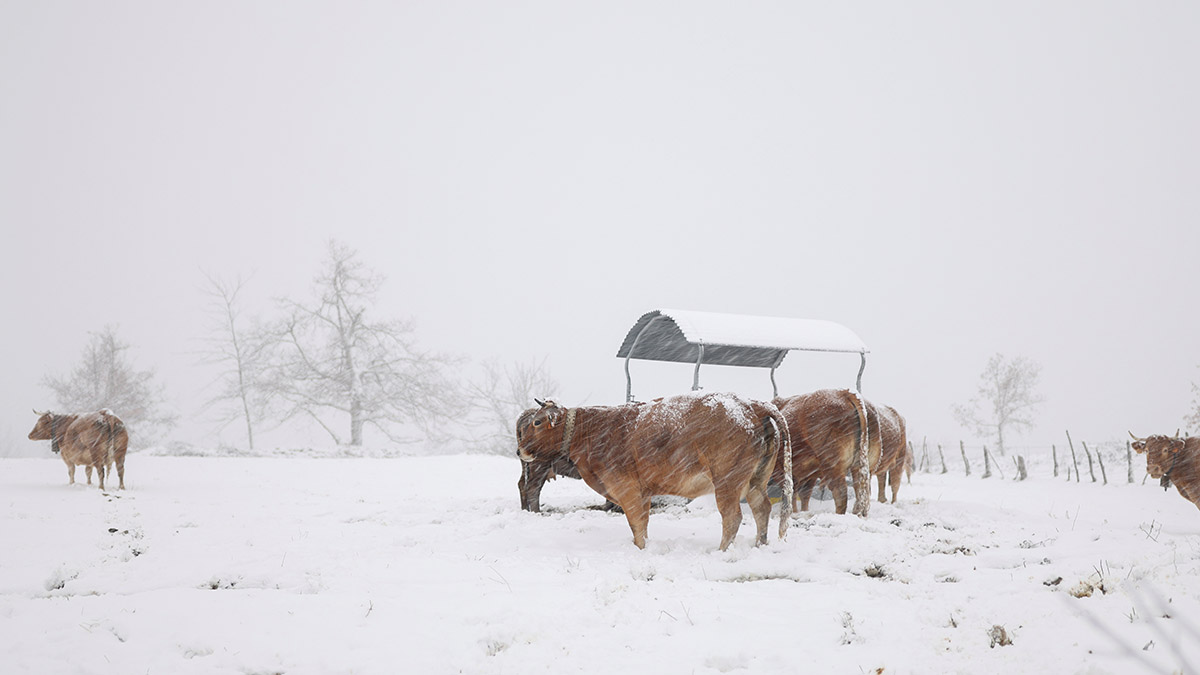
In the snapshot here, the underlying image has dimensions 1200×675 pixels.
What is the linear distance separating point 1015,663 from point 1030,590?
1318mm

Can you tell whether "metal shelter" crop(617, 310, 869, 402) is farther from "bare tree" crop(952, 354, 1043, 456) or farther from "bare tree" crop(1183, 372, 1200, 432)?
"bare tree" crop(952, 354, 1043, 456)

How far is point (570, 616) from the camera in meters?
4.25

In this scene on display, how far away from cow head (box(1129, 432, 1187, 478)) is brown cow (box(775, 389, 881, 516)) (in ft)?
15.0

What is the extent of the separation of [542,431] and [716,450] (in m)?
1.96

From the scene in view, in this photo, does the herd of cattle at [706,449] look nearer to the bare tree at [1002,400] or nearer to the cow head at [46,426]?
the cow head at [46,426]

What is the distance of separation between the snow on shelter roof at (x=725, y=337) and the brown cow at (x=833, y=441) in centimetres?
211

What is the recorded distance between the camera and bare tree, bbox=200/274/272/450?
2800cm

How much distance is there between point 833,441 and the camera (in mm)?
8039

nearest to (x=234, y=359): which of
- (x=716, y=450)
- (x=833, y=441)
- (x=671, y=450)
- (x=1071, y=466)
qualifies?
(x=671, y=450)

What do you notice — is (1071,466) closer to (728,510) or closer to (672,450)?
(728,510)

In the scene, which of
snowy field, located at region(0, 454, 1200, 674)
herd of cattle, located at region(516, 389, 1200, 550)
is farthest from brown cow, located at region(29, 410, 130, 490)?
herd of cattle, located at region(516, 389, 1200, 550)

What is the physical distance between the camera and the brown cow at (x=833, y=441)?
26.4 feet

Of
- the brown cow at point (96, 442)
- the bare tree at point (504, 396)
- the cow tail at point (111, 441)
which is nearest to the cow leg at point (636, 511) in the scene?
the brown cow at point (96, 442)

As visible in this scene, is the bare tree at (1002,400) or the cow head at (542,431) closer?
the cow head at (542,431)
